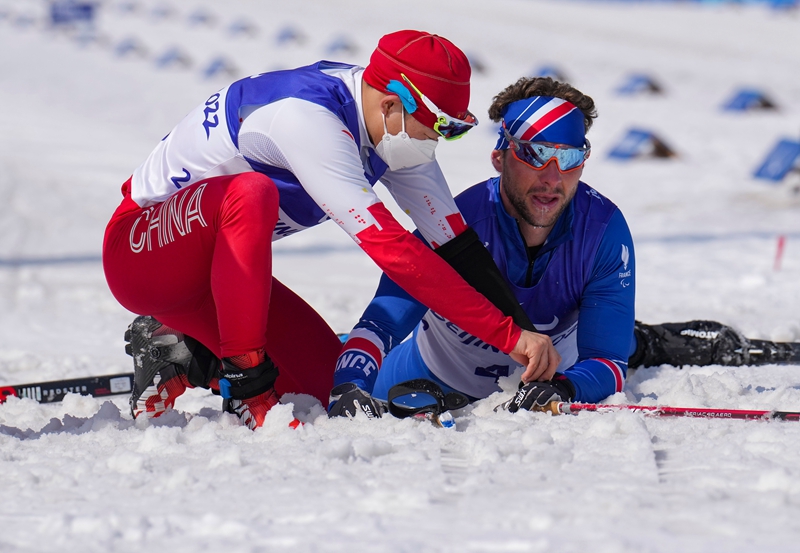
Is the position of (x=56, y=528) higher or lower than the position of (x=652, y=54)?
lower

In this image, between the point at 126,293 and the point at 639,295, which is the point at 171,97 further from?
the point at 126,293

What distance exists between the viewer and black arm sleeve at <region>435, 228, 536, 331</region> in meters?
3.43

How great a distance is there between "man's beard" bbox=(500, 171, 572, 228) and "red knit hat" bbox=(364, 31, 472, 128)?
53 cm

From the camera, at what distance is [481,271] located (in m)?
3.46

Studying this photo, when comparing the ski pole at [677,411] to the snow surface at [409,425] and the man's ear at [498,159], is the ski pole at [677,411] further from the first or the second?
the man's ear at [498,159]

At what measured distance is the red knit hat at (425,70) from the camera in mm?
3045

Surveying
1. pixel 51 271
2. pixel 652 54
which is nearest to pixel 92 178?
pixel 51 271

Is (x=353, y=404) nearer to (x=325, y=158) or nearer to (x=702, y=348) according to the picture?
(x=325, y=158)

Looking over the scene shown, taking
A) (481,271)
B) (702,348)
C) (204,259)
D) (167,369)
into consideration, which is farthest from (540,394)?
(702,348)

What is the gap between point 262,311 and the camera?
10.0 feet

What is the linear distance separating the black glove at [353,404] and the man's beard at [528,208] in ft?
3.00

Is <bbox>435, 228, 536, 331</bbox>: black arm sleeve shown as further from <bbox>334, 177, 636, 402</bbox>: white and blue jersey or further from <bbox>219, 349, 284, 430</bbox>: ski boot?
<bbox>219, 349, 284, 430</bbox>: ski boot

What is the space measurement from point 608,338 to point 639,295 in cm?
327

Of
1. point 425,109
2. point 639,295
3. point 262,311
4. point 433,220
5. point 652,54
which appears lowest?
point 639,295
